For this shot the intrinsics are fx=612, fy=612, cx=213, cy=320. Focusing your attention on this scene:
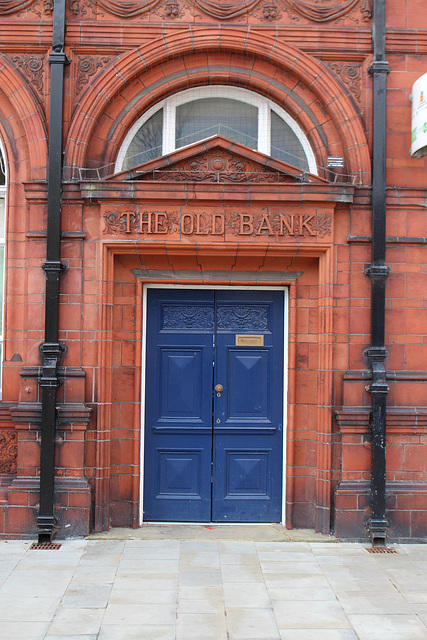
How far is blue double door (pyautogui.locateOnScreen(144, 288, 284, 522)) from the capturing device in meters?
6.69

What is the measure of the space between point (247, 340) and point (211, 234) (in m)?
1.25

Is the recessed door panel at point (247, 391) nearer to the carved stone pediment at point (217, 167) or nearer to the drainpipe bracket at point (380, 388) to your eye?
the drainpipe bracket at point (380, 388)

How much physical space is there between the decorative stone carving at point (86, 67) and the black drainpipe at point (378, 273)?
285 centimetres

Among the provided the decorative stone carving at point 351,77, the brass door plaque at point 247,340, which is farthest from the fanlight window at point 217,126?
the brass door plaque at point 247,340

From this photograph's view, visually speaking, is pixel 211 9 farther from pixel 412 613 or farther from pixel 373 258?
pixel 412 613

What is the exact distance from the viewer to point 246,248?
6.37m

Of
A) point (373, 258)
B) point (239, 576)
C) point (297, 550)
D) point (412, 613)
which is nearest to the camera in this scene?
point (412, 613)

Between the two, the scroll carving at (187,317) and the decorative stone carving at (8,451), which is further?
the scroll carving at (187,317)

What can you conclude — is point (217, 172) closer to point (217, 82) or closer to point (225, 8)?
point (217, 82)

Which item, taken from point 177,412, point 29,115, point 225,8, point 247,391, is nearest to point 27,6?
point 29,115

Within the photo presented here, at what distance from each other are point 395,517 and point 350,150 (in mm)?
3851

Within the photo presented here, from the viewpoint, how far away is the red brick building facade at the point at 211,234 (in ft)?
20.7

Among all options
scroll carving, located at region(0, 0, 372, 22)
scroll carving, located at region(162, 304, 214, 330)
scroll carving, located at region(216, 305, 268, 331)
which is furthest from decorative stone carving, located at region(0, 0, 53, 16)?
scroll carving, located at region(216, 305, 268, 331)

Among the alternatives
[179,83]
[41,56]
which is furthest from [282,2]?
[41,56]
